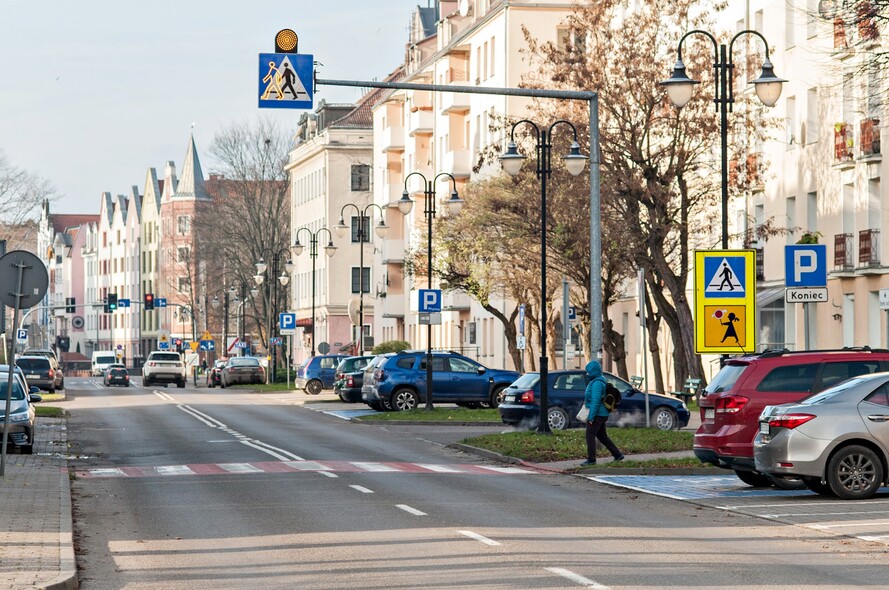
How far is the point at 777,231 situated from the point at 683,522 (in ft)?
107

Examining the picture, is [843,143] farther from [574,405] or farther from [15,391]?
[15,391]

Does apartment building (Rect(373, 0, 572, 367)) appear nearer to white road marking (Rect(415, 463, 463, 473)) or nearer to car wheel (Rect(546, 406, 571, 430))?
car wheel (Rect(546, 406, 571, 430))

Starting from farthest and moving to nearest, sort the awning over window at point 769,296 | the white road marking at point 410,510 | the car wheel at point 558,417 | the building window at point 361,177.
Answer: the building window at point 361,177, the awning over window at point 769,296, the car wheel at point 558,417, the white road marking at point 410,510

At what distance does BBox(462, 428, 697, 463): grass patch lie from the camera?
89.2 feet

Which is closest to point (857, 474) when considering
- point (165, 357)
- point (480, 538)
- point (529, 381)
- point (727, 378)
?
point (727, 378)

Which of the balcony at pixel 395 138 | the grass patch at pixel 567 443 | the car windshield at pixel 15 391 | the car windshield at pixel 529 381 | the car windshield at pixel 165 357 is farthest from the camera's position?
the balcony at pixel 395 138

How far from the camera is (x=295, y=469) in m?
25.1

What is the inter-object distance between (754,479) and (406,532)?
732 cm

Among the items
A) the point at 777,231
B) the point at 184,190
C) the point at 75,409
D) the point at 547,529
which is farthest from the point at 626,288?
the point at 184,190

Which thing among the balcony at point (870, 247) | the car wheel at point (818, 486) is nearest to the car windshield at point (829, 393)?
the car wheel at point (818, 486)

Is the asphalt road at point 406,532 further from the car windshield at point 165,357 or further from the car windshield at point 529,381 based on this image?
the car windshield at point 165,357

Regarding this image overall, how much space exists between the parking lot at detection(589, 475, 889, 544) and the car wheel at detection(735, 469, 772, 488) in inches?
5.3

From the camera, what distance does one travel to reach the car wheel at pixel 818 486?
19.0m

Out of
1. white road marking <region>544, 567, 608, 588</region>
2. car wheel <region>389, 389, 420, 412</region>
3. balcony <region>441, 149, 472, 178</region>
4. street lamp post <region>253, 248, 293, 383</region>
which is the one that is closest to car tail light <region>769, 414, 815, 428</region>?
white road marking <region>544, 567, 608, 588</region>
